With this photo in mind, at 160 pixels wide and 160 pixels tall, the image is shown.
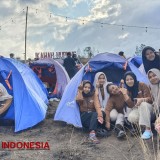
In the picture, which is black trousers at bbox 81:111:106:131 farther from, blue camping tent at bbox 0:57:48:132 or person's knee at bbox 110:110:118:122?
blue camping tent at bbox 0:57:48:132

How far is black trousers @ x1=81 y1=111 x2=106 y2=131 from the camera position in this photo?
5869 millimetres

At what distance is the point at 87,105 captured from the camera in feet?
20.7

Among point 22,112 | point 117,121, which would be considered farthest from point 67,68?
point 117,121

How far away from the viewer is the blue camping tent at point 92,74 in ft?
21.9

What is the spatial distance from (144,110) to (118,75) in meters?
2.18

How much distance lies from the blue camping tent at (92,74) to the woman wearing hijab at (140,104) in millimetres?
1142

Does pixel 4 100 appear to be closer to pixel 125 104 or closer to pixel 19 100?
pixel 19 100

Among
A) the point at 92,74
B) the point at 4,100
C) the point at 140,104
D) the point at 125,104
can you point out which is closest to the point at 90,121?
the point at 125,104

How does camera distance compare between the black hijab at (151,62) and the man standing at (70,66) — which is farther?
the man standing at (70,66)

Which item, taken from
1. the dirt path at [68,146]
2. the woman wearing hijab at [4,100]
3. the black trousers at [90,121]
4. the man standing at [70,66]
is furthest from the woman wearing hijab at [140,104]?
the man standing at [70,66]

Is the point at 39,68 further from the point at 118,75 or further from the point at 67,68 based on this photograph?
the point at 118,75

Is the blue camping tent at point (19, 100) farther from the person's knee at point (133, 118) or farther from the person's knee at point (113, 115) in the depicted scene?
the person's knee at point (133, 118)

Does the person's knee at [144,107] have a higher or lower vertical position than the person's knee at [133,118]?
higher

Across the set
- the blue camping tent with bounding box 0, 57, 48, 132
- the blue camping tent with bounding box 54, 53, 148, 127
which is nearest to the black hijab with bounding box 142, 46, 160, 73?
the blue camping tent with bounding box 54, 53, 148, 127
